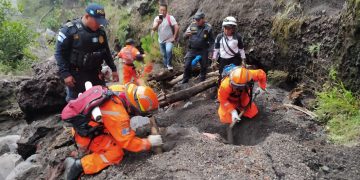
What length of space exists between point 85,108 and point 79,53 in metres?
1.65

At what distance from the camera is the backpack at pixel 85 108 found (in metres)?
4.25

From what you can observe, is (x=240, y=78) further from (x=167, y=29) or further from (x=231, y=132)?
(x=167, y=29)

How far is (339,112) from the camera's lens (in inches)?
223

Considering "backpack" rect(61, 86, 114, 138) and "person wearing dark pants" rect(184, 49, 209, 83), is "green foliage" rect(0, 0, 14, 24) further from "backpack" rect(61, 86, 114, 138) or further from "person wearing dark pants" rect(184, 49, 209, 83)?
"backpack" rect(61, 86, 114, 138)

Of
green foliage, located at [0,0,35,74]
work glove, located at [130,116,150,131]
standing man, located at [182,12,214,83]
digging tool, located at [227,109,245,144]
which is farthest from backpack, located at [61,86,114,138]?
green foliage, located at [0,0,35,74]

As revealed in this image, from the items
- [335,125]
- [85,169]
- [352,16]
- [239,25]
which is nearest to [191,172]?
[85,169]

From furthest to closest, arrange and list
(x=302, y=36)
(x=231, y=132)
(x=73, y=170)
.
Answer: (x=302, y=36) → (x=231, y=132) → (x=73, y=170)

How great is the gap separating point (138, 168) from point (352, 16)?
156 inches

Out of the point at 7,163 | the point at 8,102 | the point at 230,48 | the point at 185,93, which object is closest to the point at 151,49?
the point at 8,102

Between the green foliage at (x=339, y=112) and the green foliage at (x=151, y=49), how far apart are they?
254 inches

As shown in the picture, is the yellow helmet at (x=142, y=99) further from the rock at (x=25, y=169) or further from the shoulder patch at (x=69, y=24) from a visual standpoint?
the rock at (x=25, y=169)

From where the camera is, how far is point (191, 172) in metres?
4.06

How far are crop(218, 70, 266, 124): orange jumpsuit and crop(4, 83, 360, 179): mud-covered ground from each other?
0.22 m

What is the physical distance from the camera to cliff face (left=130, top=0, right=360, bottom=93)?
19.3 ft
